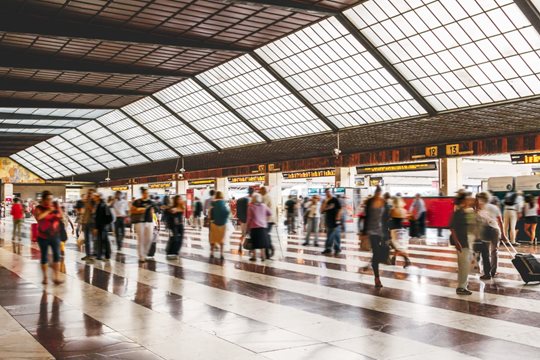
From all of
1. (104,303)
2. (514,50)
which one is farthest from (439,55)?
(104,303)

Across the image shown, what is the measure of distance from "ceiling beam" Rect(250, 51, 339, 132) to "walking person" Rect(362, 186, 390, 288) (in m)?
19.7

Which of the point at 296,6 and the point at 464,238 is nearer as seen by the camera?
the point at 464,238

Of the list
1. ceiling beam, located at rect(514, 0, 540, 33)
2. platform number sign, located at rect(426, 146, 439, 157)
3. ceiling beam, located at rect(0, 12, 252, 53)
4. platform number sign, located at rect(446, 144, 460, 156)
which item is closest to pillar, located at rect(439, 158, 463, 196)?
platform number sign, located at rect(446, 144, 460, 156)

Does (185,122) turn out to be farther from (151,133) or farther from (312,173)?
(312,173)

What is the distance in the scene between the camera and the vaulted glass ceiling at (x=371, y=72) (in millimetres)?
20469

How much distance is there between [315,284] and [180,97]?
29.6 metres

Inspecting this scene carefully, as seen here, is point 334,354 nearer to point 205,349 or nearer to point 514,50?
point 205,349

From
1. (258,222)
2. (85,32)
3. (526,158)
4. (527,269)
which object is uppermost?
(85,32)

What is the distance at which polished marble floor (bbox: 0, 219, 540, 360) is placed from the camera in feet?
19.0

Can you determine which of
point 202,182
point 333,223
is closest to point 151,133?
point 202,182

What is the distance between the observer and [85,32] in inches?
869

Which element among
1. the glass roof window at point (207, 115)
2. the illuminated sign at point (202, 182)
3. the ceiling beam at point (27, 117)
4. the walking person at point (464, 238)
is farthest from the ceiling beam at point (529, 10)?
the ceiling beam at point (27, 117)

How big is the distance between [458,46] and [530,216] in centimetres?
704

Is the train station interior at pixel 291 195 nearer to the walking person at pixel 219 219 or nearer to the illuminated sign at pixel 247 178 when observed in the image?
the walking person at pixel 219 219
